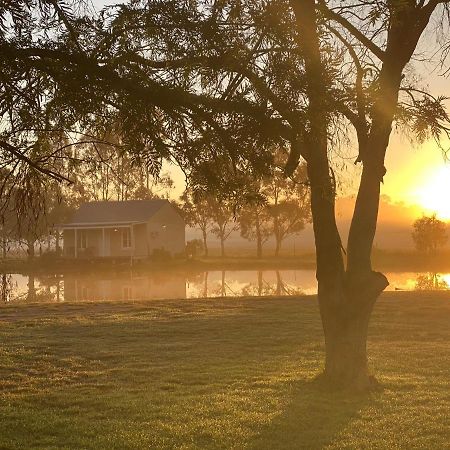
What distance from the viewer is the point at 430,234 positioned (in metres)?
53.9

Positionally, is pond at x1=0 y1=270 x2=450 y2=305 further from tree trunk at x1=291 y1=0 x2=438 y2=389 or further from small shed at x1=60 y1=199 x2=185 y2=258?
tree trunk at x1=291 y1=0 x2=438 y2=389

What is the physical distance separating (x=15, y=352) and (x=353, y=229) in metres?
7.20

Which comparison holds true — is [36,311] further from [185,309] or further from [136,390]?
[136,390]

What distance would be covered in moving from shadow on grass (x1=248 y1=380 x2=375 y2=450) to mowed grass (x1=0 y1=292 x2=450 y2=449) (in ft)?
0.05

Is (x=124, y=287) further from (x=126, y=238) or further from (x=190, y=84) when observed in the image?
(x=190, y=84)

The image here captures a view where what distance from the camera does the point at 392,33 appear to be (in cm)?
959

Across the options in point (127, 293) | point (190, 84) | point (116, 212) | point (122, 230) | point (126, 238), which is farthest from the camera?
point (116, 212)

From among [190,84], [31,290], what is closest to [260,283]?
[31,290]

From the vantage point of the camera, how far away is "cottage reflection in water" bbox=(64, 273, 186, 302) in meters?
29.5

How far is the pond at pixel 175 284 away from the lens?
29812 mm

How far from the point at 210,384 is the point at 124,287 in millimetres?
24695

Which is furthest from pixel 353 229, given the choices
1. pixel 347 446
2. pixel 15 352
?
pixel 15 352

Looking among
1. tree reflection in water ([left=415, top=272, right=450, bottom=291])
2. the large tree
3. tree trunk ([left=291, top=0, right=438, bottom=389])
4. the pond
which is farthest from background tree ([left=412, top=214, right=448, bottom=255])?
the large tree

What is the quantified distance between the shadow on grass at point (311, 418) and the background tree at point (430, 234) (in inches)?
1822
